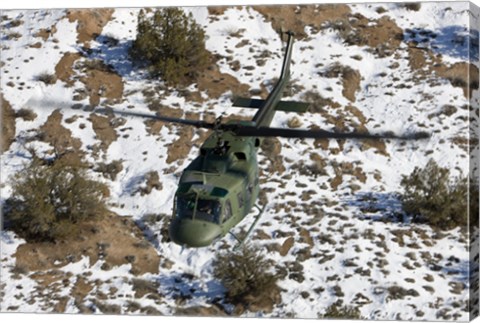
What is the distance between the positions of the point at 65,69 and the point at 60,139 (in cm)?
194

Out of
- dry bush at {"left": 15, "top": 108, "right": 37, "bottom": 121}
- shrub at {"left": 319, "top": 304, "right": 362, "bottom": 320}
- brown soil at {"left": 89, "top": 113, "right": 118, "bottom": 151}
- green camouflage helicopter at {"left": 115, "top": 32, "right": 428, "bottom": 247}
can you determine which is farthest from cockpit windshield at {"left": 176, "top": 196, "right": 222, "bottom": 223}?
dry bush at {"left": 15, "top": 108, "right": 37, "bottom": 121}

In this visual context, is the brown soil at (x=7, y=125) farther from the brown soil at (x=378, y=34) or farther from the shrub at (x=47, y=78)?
the brown soil at (x=378, y=34)

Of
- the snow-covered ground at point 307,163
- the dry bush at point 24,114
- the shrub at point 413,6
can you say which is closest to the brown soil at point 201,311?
the snow-covered ground at point 307,163

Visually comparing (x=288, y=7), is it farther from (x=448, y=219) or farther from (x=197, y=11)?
(x=448, y=219)

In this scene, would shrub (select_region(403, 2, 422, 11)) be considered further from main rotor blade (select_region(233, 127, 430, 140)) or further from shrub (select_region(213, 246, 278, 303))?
shrub (select_region(213, 246, 278, 303))

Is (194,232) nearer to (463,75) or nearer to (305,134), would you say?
(305,134)

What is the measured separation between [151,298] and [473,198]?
7.18m

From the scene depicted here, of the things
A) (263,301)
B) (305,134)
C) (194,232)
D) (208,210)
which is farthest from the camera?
(263,301)

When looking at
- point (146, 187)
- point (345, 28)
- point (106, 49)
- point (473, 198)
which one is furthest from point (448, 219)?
point (106, 49)

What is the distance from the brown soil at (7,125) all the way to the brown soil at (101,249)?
8.37ft

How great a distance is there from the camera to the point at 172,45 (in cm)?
2416

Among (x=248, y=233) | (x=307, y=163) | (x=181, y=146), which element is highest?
(x=307, y=163)

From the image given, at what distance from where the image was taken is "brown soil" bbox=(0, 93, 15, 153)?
23.3 m

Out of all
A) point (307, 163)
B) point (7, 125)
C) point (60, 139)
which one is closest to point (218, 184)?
point (307, 163)
